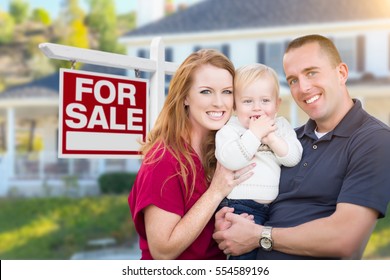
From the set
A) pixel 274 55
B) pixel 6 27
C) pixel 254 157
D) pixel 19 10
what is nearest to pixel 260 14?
pixel 274 55

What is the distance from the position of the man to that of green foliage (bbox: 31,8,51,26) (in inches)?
922

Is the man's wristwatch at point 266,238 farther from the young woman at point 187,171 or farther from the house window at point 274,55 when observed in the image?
the house window at point 274,55

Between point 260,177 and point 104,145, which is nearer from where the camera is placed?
point 260,177

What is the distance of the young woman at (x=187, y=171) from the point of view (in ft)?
7.04

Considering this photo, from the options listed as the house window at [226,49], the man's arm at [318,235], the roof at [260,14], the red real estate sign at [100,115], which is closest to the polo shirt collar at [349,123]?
the man's arm at [318,235]

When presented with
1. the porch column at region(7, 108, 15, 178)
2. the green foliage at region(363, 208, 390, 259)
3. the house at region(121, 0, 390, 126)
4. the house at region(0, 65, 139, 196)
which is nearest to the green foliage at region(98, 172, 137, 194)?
the house at region(0, 65, 139, 196)

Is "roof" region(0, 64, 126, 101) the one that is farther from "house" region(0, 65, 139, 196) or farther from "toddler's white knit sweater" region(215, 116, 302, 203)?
"toddler's white knit sweater" region(215, 116, 302, 203)

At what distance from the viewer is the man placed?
207 centimetres

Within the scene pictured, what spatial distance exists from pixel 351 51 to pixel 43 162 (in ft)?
23.2

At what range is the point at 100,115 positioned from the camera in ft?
8.74

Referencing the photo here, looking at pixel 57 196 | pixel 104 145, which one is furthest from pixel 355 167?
pixel 57 196

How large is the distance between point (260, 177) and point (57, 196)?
14097mm

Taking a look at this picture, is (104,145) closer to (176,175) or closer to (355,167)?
(176,175)

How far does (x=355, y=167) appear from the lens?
2.09 meters
